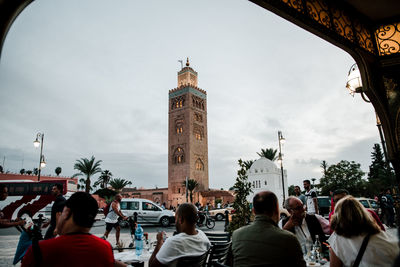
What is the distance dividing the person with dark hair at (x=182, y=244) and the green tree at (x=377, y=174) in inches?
1756

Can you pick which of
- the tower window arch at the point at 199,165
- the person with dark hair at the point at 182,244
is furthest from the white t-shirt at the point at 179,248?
the tower window arch at the point at 199,165

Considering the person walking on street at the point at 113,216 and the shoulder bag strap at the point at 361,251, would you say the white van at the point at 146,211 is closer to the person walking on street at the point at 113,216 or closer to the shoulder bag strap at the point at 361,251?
the person walking on street at the point at 113,216

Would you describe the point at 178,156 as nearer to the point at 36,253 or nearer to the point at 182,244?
the point at 182,244

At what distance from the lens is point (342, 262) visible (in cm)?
212

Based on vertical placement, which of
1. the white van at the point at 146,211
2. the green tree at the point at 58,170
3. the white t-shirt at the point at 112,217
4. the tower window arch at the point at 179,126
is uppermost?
the tower window arch at the point at 179,126

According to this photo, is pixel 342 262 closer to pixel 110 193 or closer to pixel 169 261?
pixel 169 261

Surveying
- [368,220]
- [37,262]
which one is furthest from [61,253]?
[368,220]

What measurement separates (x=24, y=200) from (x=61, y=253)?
2121 cm

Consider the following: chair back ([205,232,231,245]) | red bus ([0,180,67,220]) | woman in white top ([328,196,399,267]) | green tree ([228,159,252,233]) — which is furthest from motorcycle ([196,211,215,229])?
woman in white top ([328,196,399,267])

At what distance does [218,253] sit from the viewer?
325 cm

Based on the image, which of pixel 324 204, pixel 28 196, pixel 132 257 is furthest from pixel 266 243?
pixel 28 196

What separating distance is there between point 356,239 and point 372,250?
0.12 m

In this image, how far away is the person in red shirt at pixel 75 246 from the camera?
155cm

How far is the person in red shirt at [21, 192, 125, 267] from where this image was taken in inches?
61.0
